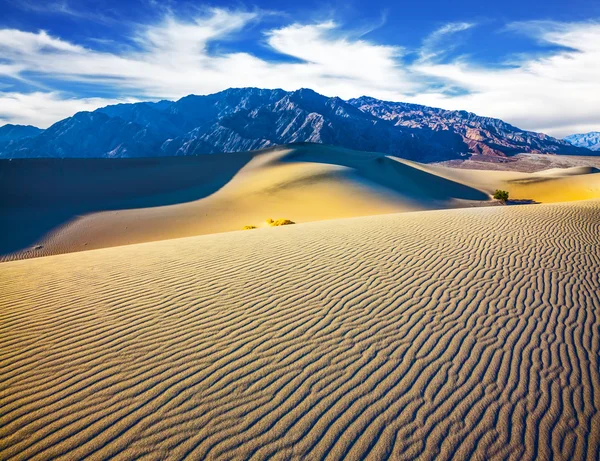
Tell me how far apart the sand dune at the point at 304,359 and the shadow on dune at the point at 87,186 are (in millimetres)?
16310

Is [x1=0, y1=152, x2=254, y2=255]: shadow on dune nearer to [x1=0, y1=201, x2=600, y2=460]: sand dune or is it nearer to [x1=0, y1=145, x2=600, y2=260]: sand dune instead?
[x1=0, y1=145, x2=600, y2=260]: sand dune

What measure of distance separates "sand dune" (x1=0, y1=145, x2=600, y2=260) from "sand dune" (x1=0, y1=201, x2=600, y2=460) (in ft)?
46.0

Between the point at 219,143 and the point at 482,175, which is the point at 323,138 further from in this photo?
the point at 482,175

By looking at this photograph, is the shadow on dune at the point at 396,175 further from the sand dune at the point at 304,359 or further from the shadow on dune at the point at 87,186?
the sand dune at the point at 304,359

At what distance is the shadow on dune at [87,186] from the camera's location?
72.0 feet

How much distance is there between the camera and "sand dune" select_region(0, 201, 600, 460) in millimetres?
3166

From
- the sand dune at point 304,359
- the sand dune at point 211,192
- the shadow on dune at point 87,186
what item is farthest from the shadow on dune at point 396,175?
the sand dune at point 304,359

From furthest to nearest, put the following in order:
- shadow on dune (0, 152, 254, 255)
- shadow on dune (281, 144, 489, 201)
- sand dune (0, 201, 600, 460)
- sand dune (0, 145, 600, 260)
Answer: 1. shadow on dune (281, 144, 489, 201)
2. shadow on dune (0, 152, 254, 255)
3. sand dune (0, 145, 600, 260)
4. sand dune (0, 201, 600, 460)

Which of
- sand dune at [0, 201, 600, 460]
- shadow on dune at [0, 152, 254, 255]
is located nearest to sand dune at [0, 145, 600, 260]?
shadow on dune at [0, 152, 254, 255]

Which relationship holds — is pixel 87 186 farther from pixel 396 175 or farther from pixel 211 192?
pixel 396 175

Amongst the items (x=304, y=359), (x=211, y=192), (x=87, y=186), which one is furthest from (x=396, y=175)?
(x=304, y=359)

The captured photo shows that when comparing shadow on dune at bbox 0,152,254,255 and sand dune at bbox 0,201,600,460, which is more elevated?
shadow on dune at bbox 0,152,254,255

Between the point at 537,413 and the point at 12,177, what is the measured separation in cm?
3945

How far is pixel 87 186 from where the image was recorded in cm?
3119
